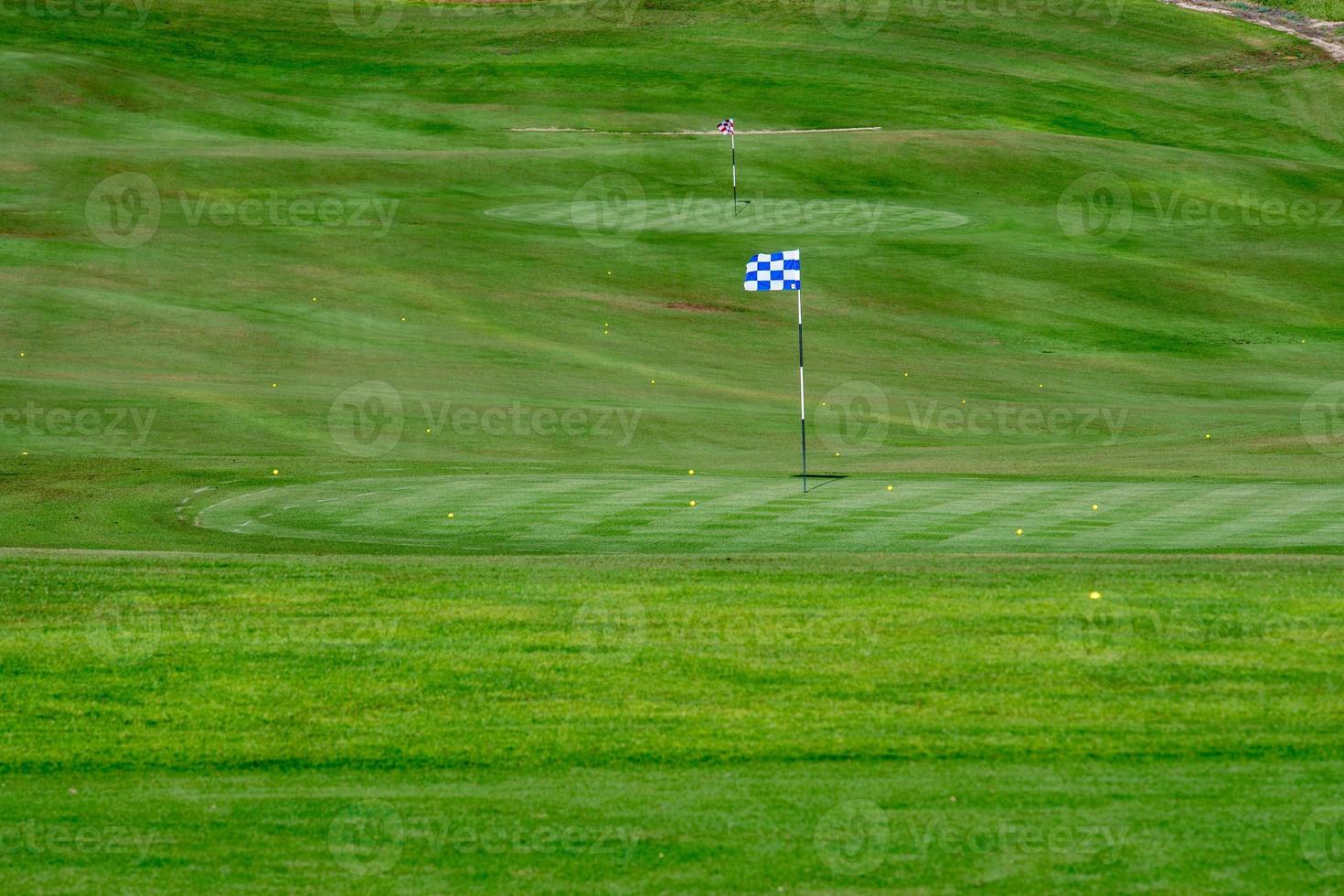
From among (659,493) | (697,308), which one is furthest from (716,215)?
(659,493)

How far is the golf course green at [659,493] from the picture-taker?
11539mm

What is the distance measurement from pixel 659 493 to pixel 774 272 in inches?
163

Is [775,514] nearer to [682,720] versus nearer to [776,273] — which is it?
[776,273]

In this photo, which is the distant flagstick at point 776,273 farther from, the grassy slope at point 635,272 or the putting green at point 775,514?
the grassy slope at point 635,272

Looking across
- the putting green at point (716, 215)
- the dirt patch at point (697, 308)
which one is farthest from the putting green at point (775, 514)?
the putting green at point (716, 215)

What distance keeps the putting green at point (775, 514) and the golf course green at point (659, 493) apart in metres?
0.15

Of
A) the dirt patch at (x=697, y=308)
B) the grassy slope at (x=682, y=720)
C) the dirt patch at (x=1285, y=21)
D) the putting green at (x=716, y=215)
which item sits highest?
the dirt patch at (x=1285, y=21)

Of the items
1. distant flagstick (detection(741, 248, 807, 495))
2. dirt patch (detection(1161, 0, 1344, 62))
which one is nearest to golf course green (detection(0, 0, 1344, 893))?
distant flagstick (detection(741, 248, 807, 495))

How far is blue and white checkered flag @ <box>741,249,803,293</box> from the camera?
2511 centimetres

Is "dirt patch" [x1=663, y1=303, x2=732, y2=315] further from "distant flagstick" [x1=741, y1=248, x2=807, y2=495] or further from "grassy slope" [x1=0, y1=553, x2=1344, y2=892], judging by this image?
"grassy slope" [x1=0, y1=553, x2=1344, y2=892]

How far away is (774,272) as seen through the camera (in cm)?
2541

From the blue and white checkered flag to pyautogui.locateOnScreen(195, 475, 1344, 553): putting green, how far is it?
11.0 ft

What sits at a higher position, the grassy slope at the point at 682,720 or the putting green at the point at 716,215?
the putting green at the point at 716,215

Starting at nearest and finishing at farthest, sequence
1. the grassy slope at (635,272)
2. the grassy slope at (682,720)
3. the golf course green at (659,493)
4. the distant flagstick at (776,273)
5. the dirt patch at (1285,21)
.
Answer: the grassy slope at (682,720) → the golf course green at (659,493) → the distant flagstick at (776,273) → the grassy slope at (635,272) → the dirt patch at (1285,21)
